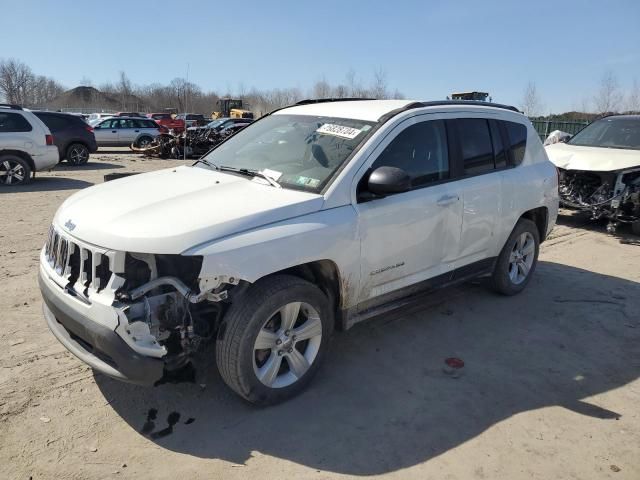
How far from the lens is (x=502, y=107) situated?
521cm

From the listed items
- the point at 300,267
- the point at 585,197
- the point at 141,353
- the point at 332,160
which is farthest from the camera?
the point at 585,197

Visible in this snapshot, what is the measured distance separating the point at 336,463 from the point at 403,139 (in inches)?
93.6

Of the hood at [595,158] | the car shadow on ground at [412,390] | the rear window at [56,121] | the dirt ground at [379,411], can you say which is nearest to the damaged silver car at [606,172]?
the hood at [595,158]

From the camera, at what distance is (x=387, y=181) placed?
3.42 meters

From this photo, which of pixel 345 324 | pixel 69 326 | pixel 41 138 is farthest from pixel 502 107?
pixel 41 138

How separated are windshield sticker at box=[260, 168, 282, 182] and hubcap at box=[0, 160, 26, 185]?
10442 millimetres

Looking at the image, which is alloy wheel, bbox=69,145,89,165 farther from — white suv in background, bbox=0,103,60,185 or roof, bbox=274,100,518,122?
roof, bbox=274,100,518,122

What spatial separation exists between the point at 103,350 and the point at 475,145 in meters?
3.54

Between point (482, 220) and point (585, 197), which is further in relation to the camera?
point (585, 197)

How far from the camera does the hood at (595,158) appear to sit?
8266 mm

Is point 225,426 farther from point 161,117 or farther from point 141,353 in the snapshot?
point 161,117

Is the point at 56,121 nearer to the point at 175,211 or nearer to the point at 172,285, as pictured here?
the point at 175,211

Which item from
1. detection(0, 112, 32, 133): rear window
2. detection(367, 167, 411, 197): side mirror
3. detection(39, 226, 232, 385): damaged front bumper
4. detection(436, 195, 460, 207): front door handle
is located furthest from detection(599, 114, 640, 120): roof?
detection(0, 112, 32, 133): rear window

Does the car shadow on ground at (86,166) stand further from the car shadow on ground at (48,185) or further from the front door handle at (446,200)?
the front door handle at (446,200)
